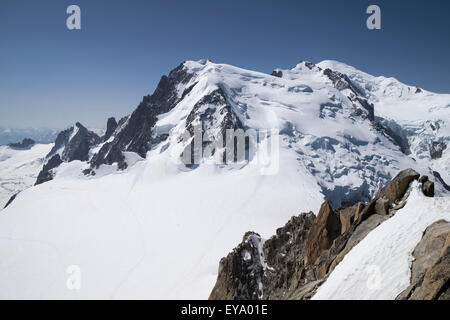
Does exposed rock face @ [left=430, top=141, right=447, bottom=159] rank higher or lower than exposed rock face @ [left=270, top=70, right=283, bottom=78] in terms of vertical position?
lower

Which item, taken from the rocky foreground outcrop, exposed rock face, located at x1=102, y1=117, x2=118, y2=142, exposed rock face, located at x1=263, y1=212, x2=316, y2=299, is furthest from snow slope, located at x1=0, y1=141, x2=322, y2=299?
exposed rock face, located at x1=102, y1=117, x2=118, y2=142

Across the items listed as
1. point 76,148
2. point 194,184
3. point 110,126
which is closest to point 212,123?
point 194,184

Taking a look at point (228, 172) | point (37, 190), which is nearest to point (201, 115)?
point (228, 172)

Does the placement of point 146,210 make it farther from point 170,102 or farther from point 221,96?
point 170,102

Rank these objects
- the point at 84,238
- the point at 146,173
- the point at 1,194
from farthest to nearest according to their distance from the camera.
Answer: the point at 1,194, the point at 146,173, the point at 84,238

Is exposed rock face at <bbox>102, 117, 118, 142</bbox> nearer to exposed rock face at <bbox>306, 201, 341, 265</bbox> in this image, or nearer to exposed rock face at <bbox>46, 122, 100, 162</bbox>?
exposed rock face at <bbox>46, 122, 100, 162</bbox>

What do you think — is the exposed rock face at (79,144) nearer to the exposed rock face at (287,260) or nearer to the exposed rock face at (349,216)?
the exposed rock face at (287,260)

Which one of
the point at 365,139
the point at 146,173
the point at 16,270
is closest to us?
the point at 16,270
